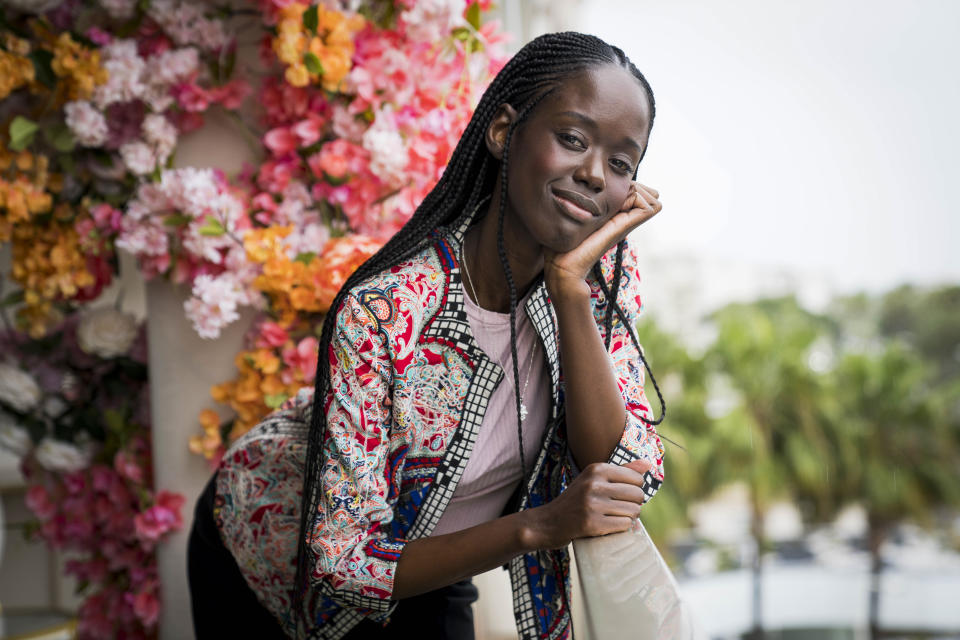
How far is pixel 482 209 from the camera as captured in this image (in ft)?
4.71

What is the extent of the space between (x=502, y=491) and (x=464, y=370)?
23 cm

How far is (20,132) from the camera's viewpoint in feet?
7.50

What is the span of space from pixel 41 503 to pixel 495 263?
1984 mm

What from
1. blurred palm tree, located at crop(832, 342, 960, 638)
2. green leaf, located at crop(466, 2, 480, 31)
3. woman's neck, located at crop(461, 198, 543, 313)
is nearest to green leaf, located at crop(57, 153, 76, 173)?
green leaf, located at crop(466, 2, 480, 31)

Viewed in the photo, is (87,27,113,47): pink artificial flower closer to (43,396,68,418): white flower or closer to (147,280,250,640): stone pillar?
(147,280,250,640): stone pillar

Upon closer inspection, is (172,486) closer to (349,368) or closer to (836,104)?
(349,368)

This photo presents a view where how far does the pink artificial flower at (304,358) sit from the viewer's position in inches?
80.0

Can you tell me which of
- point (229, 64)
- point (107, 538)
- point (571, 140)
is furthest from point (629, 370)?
point (107, 538)

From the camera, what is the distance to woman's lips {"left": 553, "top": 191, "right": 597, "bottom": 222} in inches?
49.2

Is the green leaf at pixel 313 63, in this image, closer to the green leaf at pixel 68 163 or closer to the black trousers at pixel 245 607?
the green leaf at pixel 68 163

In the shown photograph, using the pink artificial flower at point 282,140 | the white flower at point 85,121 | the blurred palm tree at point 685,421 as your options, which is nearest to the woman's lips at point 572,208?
the pink artificial flower at point 282,140

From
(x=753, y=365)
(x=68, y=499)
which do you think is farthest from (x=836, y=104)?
(x=68, y=499)

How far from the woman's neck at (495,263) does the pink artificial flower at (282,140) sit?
86cm

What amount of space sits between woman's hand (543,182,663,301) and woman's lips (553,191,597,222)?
5 centimetres
